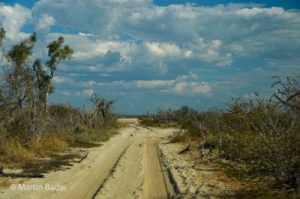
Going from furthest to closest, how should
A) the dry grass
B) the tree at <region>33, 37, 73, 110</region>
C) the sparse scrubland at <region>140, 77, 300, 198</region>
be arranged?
the tree at <region>33, 37, 73, 110</region> < the dry grass < the sparse scrubland at <region>140, 77, 300, 198</region>

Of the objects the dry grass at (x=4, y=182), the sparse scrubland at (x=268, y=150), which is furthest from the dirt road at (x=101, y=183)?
the sparse scrubland at (x=268, y=150)

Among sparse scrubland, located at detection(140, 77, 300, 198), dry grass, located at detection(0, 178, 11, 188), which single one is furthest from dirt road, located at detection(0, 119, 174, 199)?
sparse scrubland, located at detection(140, 77, 300, 198)

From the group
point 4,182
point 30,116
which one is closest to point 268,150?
point 4,182

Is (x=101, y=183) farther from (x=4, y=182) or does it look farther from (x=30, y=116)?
(x=30, y=116)

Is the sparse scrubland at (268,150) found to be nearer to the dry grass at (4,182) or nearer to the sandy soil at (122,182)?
the sandy soil at (122,182)

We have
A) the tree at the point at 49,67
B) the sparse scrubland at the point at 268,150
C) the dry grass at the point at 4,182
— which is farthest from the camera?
the tree at the point at 49,67

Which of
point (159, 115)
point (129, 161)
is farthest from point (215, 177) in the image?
point (159, 115)

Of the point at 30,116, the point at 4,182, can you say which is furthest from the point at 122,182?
the point at 30,116

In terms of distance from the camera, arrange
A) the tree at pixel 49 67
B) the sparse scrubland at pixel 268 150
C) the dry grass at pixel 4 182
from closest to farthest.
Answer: the sparse scrubland at pixel 268 150
the dry grass at pixel 4 182
the tree at pixel 49 67

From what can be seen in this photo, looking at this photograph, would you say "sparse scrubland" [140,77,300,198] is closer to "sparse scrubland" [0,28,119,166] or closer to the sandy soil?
the sandy soil

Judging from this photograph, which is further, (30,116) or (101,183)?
(30,116)

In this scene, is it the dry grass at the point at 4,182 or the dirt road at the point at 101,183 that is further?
the dry grass at the point at 4,182

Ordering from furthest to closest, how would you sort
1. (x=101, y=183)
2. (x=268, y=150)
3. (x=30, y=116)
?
(x=30, y=116) < (x=101, y=183) < (x=268, y=150)

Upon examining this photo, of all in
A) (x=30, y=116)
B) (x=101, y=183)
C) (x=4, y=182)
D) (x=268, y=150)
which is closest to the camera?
(x=268, y=150)
